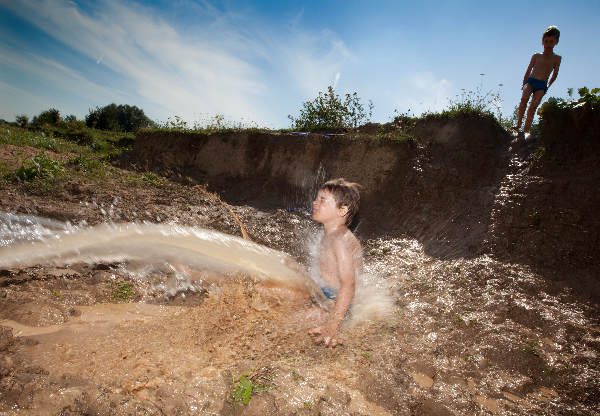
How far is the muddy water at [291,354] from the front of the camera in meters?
1.67

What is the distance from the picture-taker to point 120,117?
3822 cm

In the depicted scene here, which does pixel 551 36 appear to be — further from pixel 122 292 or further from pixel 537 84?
pixel 122 292

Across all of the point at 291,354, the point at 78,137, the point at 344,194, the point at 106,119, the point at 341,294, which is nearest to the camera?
the point at 291,354

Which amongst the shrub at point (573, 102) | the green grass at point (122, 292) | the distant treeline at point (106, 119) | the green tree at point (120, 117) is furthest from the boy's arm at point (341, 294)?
the green tree at point (120, 117)

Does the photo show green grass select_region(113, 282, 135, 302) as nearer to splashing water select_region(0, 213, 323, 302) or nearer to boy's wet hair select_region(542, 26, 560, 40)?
splashing water select_region(0, 213, 323, 302)

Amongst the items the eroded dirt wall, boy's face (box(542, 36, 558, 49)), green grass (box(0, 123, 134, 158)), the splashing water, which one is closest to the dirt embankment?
the eroded dirt wall

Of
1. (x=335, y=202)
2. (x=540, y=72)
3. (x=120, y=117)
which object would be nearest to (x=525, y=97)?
(x=540, y=72)

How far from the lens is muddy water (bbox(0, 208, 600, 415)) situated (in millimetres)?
1673

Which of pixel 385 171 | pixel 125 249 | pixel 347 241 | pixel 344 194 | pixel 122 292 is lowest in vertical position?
pixel 122 292

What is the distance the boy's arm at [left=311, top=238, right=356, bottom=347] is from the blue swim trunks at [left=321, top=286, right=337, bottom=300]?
0.45 m

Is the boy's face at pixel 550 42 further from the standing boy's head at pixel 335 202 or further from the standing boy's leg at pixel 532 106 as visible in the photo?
the standing boy's head at pixel 335 202

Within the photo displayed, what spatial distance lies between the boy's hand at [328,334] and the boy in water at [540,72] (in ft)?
19.9

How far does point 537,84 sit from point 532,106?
0.41 meters

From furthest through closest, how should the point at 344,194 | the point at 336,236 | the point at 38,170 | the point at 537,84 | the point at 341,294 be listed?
1. the point at 537,84
2. the point at 38,170
3. the point at 344,194
4. the point at 336,236
5. the point at 341,294
